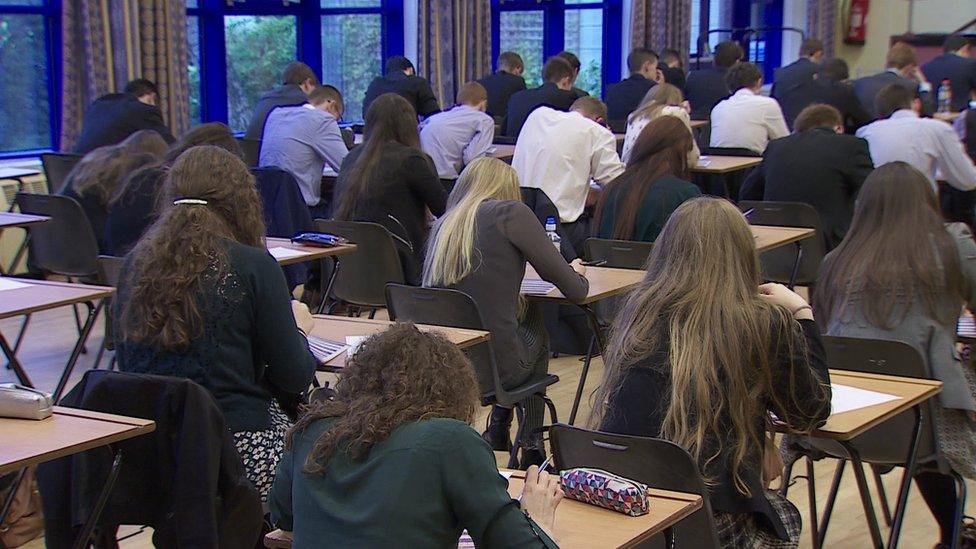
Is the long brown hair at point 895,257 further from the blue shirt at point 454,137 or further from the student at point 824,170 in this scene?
the blue shirt at point 454,137

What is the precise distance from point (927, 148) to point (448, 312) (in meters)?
3.72

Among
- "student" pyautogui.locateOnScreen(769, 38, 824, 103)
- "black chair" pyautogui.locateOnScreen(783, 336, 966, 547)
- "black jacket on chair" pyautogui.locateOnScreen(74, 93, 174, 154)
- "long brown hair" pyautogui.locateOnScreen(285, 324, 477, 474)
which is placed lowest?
"black chair" pyautogui.locateOnScreen(783, 336, 966, 547)

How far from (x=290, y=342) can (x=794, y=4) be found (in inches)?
579

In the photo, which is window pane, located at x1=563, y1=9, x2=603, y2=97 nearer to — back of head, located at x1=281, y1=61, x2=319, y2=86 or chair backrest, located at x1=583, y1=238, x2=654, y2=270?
back of head, located at x1=281, y1=61, x2=319, y2=86

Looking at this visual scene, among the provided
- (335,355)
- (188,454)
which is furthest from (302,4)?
(188,454)

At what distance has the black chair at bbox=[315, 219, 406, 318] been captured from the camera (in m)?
5.61

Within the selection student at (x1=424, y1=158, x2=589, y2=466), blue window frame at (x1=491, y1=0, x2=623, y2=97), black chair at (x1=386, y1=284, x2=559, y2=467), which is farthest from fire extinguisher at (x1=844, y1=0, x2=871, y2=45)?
black chair at (x1=386, y1=284, x2=559, y2=467)

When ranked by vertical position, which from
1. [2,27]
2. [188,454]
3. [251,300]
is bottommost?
[188,454]

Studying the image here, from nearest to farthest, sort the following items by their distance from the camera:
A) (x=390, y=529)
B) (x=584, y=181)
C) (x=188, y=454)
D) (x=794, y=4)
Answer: (x=390, y=529) < (x=188, y=454) < (x=584, y=181) < (x=794, y=4)

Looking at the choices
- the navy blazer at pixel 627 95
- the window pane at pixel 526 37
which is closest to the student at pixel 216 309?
the navy blazer at pixel 627 95

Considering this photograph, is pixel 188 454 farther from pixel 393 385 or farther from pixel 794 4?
pixel 794 4

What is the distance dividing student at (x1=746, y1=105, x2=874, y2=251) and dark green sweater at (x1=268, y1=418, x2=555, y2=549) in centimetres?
463

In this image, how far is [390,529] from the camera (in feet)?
6.74

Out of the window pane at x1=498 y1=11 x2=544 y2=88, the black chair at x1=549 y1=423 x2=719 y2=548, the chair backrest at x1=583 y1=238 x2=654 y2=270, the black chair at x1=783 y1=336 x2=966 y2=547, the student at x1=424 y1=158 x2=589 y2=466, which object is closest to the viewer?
the black chair at x1=549 y1=423 x2=719 y2=548
